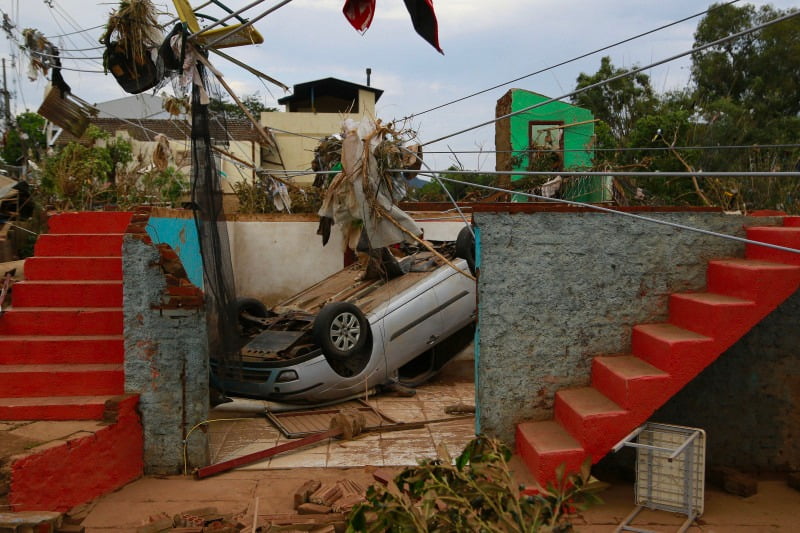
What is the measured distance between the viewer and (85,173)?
30.0ft

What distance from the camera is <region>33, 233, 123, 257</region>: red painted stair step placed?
7773 millimetres

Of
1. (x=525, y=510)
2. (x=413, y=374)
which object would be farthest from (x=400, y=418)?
(x=525, y=510)

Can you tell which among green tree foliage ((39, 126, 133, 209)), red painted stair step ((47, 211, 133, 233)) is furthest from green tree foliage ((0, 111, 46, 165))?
red painted stair step ((47, 211, 133, 233))

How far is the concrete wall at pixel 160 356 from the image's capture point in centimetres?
623

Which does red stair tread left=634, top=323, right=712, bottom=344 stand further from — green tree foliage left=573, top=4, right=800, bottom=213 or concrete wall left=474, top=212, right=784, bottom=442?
green tree foliage left=573, top=4, right=800, bottom=213

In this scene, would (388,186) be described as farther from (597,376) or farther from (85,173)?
(85,173)

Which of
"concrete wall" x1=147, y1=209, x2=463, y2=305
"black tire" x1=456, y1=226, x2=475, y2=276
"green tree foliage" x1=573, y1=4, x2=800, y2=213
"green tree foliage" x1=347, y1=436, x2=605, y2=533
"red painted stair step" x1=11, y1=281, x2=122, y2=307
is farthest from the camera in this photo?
"green tree foliage" x1=573, y1=4, x2=800, y2=213

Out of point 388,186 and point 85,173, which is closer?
point 388,186

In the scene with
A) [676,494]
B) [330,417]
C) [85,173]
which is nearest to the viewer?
[676,494]

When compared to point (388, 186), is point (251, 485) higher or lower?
lower

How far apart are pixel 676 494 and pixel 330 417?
13.1 feet

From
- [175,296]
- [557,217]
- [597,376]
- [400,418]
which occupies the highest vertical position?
[557,217]

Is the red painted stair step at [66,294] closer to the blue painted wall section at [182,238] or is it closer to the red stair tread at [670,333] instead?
the blue painted wall section at [182,238]

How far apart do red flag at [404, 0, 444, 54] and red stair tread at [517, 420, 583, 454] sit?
3268 mm
